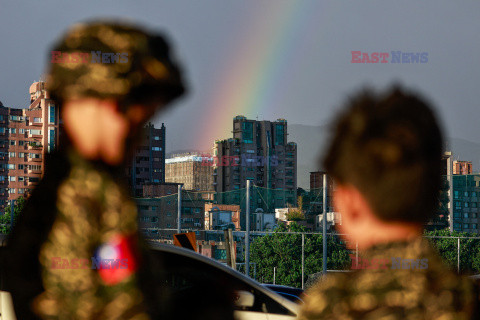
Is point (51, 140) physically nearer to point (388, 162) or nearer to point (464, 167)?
point (388, 162)

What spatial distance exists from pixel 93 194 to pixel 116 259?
11 cm

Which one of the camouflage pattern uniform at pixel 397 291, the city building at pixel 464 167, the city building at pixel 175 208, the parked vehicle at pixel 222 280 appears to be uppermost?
the city building at pixel 464 167

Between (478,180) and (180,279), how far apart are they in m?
90.6

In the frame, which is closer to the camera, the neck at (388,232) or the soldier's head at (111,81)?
the neck at (388,232)

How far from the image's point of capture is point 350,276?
2.98 feet

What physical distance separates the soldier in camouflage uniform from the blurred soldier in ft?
0.99

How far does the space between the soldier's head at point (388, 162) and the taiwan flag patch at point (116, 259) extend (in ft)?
1.11

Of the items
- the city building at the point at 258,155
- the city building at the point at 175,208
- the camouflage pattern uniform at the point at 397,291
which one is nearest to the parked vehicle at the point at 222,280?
the camouflage pattern uniform at the point at 397,291

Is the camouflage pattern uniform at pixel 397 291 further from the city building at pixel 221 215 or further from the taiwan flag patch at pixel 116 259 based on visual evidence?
the city building at pixel 221 215

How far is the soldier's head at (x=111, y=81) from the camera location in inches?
41.8

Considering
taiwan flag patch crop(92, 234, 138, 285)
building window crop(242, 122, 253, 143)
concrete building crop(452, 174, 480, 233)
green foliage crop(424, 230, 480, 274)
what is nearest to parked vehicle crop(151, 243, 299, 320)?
green foliage crop(424, 230, 480, 274)

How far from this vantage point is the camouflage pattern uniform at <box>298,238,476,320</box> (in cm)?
86

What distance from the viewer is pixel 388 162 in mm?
868

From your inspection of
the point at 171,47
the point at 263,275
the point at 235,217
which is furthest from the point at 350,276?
the point at 263,275
